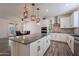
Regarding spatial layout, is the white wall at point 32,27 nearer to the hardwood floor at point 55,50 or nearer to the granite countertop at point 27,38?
the granite countertop at point 27,38

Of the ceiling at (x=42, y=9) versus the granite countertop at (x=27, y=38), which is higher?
the ceiling at (x=42, y=9)

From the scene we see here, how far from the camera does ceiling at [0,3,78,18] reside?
1574 millimetres

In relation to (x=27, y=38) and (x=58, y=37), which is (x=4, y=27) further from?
(x=58, y=37)

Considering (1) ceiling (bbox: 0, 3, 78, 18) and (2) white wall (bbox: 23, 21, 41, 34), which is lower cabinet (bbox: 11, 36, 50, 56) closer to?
(2) white wall (bbox: 23, 21, 41, 34)

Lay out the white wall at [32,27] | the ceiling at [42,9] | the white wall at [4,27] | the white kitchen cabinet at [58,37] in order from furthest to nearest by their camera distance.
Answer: the white kitchen cabinet at [58,37]
the white wall at [32,27]
the white wall at [4,27]
the ceiling at [42,9]

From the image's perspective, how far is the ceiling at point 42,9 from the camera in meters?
1.57

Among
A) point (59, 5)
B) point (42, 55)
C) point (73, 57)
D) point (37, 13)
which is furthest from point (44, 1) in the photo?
point (73, 57)

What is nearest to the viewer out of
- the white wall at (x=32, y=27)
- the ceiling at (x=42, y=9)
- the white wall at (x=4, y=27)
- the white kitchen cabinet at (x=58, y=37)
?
the ceiling at (x=42, y=9)

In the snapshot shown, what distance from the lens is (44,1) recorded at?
1479 millimetres

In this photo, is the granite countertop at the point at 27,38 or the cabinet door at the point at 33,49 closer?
the cabinet door at the point at 33,49

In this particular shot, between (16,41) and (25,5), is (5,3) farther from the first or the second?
(16,41)

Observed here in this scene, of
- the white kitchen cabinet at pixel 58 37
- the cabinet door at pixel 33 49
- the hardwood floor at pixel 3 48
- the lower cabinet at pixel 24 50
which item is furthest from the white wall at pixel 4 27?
the white kitchen cabinet at pixel 58 37

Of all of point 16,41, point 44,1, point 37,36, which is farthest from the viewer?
point 37,36

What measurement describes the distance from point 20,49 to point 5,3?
0.74 m
